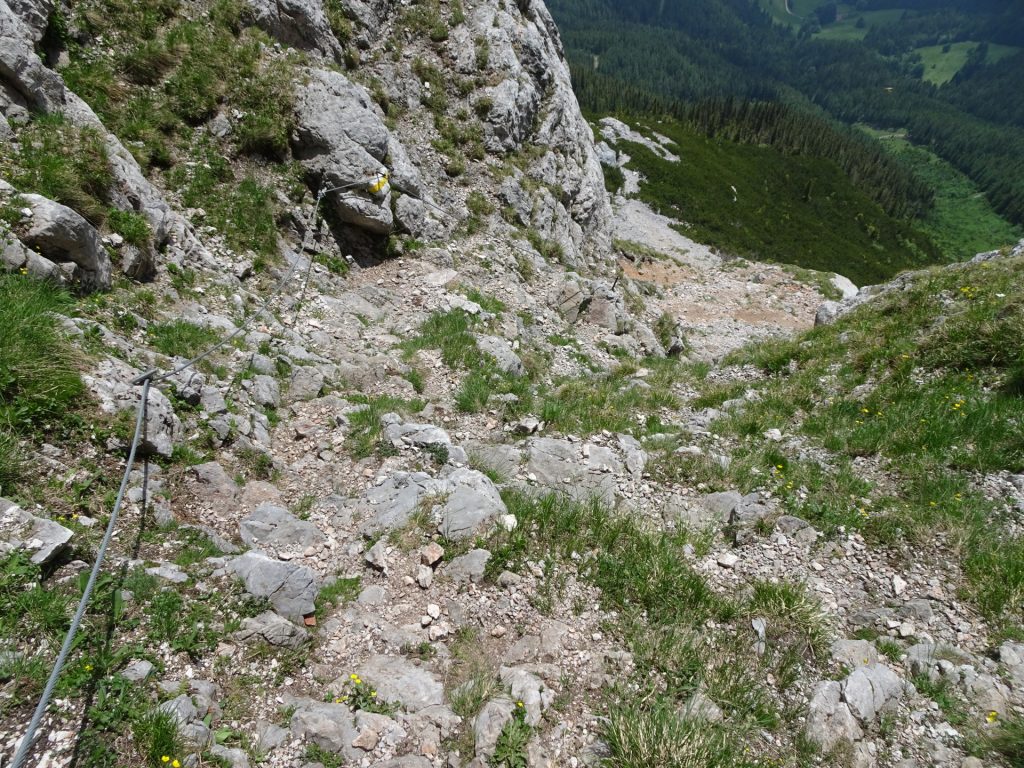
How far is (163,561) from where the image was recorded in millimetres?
5320

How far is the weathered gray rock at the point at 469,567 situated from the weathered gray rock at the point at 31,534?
13.0 ft

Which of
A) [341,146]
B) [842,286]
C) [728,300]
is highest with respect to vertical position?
[341,146]

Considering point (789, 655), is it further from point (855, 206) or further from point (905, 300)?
point (855, 206)

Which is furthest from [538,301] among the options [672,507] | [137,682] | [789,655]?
[137,682]

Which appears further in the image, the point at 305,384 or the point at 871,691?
the point at 305,384

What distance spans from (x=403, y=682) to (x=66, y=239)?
328 inches

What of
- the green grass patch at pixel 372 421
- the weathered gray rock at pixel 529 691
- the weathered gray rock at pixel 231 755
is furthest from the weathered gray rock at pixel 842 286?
the weathered gray rock at pixel 231 755

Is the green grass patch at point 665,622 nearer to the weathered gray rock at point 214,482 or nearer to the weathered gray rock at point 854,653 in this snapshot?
the weathered gray rock at point 854,653

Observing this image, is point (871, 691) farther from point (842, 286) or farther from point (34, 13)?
point (842, 286)

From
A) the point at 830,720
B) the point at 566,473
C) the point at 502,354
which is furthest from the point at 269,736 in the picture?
the point at 502,354

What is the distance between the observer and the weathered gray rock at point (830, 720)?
4.62m

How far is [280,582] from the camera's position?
18.2 feet

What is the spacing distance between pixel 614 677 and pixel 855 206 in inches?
5492

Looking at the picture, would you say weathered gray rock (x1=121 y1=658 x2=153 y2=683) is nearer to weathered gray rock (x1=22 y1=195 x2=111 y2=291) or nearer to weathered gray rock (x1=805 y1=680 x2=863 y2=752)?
weathered gray rock (x1=805 y1=680 x2=863 y2=752)
